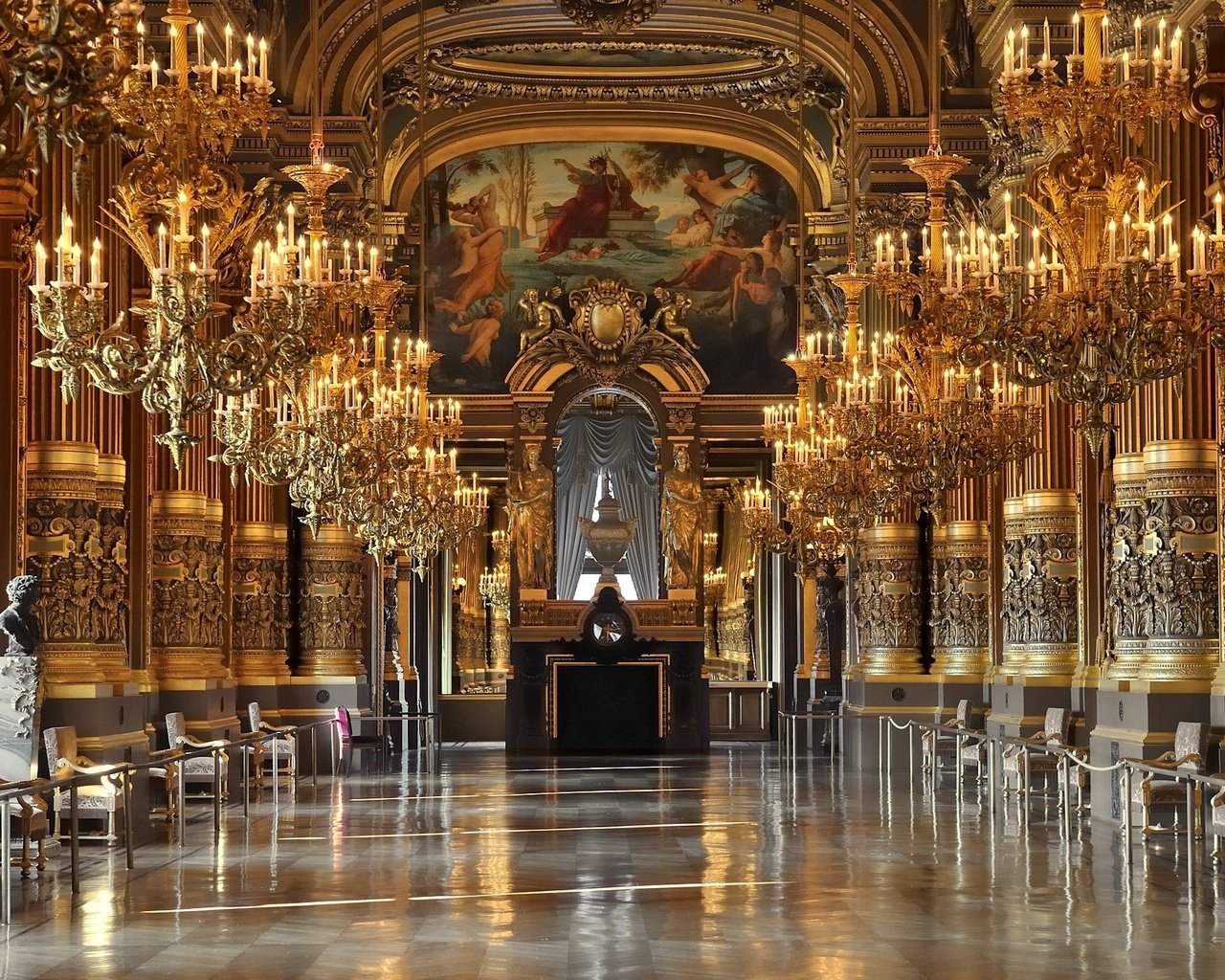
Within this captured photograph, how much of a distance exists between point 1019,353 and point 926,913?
3.60 meters

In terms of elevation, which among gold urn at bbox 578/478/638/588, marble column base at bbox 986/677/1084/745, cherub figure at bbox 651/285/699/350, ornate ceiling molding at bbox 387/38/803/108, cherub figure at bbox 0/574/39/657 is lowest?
marble column base at bbox 986/677/1084/745

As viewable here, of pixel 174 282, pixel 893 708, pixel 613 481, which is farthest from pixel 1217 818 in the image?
pixel 613 481

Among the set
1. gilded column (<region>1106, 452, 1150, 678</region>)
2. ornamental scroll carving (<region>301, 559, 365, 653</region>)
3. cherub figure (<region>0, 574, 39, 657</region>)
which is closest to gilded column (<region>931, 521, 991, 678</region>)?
ornamental scroll carving (<region>301, 559, 365, 653</region>)

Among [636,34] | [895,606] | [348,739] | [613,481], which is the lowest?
[348,739]

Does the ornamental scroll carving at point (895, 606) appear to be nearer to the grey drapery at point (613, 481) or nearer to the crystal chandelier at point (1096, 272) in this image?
the grey drapery at point (613, 481)

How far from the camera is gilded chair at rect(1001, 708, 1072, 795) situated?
2039cm

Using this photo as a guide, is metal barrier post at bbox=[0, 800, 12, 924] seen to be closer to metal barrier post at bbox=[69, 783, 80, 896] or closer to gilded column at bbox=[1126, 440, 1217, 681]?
metal barrier post at bbox=[69, 783, 80, 896]

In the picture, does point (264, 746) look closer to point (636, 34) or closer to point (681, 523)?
point (681, 523)

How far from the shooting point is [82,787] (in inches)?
636

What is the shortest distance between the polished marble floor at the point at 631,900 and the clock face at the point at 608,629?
605 inches

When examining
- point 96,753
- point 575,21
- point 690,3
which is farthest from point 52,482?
point 690,3

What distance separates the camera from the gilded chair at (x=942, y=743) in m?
24.4

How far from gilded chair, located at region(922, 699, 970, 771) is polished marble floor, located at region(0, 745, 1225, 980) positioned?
10.5 ft

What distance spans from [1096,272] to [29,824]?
850 centimetres
